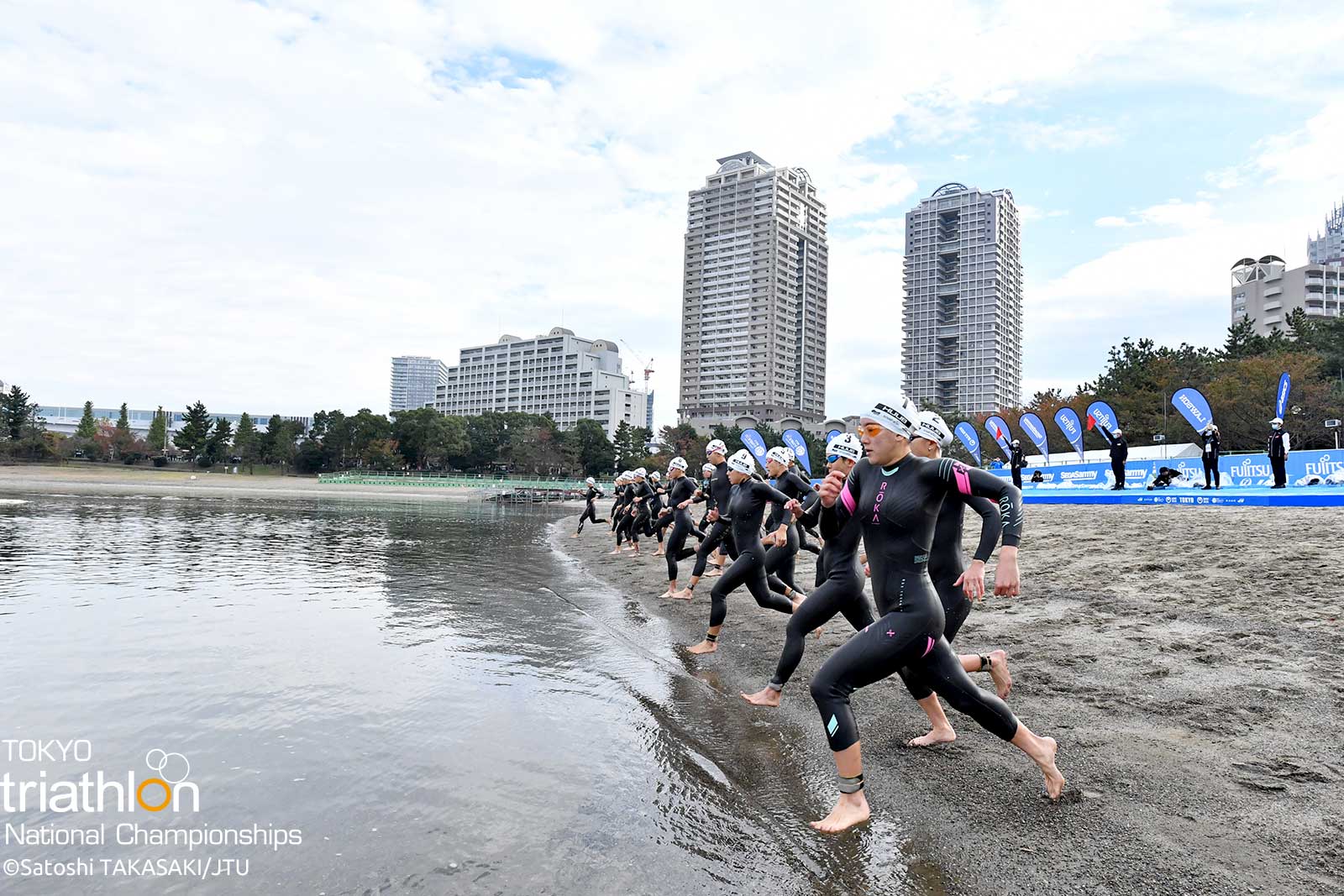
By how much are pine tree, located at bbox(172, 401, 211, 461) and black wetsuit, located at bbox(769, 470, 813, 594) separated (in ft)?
340

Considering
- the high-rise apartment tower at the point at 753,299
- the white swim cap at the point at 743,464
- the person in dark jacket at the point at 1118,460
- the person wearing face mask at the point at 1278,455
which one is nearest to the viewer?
the white swim cap at the point at 743,464

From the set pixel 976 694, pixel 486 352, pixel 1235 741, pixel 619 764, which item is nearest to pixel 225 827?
A: pixel 619 764

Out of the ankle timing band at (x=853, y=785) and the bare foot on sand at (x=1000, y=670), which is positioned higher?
the bare foot on sand at (x=1000, y=670)

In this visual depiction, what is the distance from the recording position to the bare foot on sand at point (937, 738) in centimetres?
484

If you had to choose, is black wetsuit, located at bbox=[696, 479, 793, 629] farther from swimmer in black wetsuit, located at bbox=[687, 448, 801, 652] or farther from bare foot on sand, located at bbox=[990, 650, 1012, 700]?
bare foot on sand, located at bbox=[990, 650, 1012, 700]

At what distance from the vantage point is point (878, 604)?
4.17 m

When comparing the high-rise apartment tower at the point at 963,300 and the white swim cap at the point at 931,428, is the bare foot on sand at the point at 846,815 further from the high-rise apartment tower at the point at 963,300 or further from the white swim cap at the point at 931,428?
the high-rise apartment tower at the point at 963,300

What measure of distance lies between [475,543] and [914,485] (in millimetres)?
17441

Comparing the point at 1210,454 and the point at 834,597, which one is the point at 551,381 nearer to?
the point at 1210,454

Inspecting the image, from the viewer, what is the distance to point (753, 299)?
15000cm

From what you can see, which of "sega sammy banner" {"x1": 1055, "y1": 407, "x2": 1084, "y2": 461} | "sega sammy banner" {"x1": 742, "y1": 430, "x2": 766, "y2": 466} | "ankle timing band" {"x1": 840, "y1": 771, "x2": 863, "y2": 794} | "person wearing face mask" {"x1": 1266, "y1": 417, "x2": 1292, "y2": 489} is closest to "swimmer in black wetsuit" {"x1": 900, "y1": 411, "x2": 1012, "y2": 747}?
"ankle timing band" {"x1": 840, "y1": 771, "x2": 863, "y2": 794}

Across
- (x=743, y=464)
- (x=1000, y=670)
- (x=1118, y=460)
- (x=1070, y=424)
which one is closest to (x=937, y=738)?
(x=1000, y=670)

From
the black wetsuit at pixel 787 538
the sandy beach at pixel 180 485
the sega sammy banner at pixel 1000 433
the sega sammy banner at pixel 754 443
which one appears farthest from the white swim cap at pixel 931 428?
the sandy beach at pixel 180 485

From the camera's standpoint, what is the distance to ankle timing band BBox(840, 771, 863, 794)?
3.81 meters
